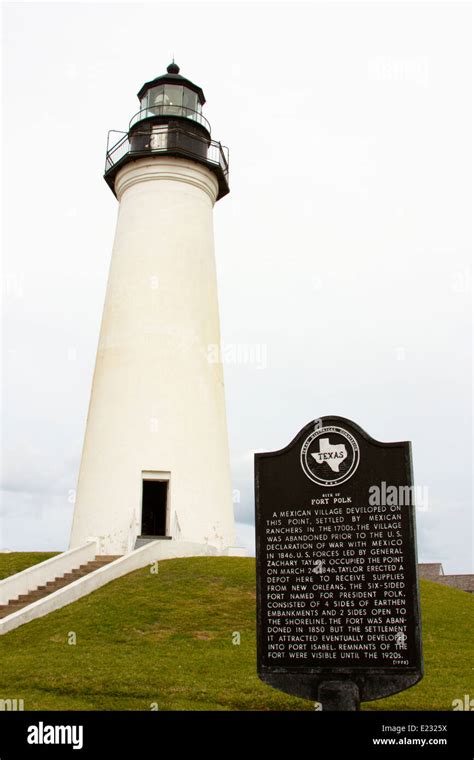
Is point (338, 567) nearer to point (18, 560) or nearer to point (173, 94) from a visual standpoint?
point (18, 560)

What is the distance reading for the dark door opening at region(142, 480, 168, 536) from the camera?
27.4 m

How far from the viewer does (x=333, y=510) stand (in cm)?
958

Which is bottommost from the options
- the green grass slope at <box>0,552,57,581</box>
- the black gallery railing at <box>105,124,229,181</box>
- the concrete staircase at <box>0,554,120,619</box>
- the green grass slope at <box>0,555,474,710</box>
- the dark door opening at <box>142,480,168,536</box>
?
the green grass slope at <box>0,555,474,710</box>

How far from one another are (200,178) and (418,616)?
77.1 ft

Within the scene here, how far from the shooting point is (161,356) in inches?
1064

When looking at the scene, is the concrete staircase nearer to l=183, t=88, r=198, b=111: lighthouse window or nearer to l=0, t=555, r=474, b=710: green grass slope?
l=0, t=555, r=474, b=710: green grass slope

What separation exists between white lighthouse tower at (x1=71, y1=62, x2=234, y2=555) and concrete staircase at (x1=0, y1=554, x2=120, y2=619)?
781mm

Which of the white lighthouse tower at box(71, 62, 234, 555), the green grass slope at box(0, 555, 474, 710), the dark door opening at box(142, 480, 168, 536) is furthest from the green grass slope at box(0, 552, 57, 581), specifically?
the green grass slope at box(0, 555, 474, 710)

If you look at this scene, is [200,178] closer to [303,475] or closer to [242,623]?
[242,623]

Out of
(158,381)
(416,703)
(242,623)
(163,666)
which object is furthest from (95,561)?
(416,703)

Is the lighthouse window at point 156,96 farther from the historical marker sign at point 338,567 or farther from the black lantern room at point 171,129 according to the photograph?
the historical marker sign at point 338,567

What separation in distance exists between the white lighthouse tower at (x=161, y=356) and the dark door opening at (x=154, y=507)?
→ 0.06 meters

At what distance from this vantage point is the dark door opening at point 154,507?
90.0 ft
